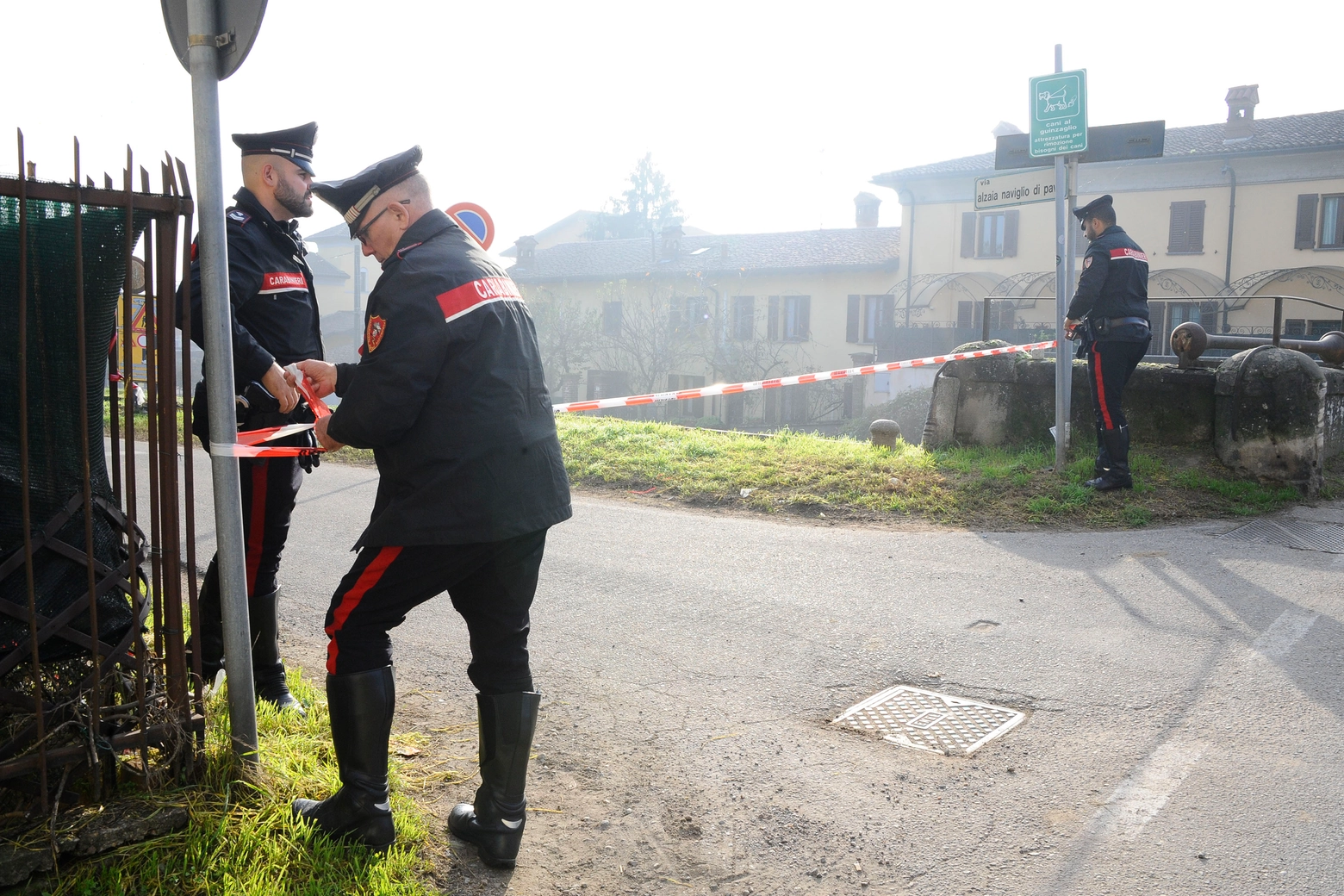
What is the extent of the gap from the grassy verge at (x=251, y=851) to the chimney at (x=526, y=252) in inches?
2021

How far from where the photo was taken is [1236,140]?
35.4m

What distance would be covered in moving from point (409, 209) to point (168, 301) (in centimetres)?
70

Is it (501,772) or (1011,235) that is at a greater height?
(1011,235)

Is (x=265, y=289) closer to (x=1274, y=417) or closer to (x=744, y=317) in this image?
(x=1274, y=417)

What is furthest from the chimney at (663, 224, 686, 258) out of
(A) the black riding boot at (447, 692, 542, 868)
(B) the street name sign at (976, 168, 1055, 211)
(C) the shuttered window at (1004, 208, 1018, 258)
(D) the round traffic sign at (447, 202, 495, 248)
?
(A) the black riding boot at (447, 692, 542, 868)

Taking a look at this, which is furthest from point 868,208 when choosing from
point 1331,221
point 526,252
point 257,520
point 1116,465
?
point 257,520

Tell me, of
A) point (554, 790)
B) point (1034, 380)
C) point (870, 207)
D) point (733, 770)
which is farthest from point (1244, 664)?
point (870, 207)

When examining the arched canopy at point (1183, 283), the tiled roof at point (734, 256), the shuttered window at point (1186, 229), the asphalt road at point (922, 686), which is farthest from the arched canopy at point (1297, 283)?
the asphalt road at point (922, 686)

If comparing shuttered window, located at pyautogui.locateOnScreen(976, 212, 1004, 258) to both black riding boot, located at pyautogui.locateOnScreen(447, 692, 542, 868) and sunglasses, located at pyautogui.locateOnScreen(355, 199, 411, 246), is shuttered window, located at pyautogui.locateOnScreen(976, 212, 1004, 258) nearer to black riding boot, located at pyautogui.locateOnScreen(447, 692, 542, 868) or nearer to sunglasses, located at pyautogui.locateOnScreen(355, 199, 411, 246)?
sunglasses, located at pyautogui.locateOnScreen(355, 199, 411, 246)

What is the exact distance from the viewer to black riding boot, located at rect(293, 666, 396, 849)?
9.06ft

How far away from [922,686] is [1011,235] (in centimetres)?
3714

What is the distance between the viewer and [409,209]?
290cm

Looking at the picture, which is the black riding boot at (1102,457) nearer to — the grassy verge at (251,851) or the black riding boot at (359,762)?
the grassy verge at (251,851)

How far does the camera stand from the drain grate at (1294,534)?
6262 millimetres
